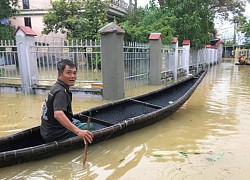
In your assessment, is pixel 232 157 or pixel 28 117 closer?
pixel 232 157

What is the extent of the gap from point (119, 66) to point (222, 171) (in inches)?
166

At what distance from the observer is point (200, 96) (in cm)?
776

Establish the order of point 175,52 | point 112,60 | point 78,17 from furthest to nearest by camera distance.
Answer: point 78,17, point 175,52, point 112,60

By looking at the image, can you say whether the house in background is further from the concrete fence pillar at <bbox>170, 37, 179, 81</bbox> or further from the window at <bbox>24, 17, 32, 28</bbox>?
the concrete fence pillar at <bbox>170, 37, 179, 81</bbox>

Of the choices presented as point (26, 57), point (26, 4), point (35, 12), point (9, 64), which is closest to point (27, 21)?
point (35, 12)

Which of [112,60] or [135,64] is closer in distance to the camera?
[112,60]

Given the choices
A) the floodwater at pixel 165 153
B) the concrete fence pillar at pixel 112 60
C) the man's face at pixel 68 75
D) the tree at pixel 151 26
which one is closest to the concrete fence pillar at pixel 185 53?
the tree at pixel 151 26

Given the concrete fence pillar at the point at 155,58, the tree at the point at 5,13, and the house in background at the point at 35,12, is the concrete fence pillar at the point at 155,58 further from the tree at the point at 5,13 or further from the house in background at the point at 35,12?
the house in background at the point at 35,12

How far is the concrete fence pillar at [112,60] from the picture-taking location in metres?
6.34

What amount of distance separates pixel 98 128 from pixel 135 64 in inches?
183

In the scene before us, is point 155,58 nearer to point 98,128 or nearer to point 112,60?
point 112,60

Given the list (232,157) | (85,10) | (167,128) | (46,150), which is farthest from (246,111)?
(85,10)

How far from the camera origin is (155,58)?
9.27 meters

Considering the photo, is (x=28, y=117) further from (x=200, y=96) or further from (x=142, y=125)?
(x=200, y=96)
